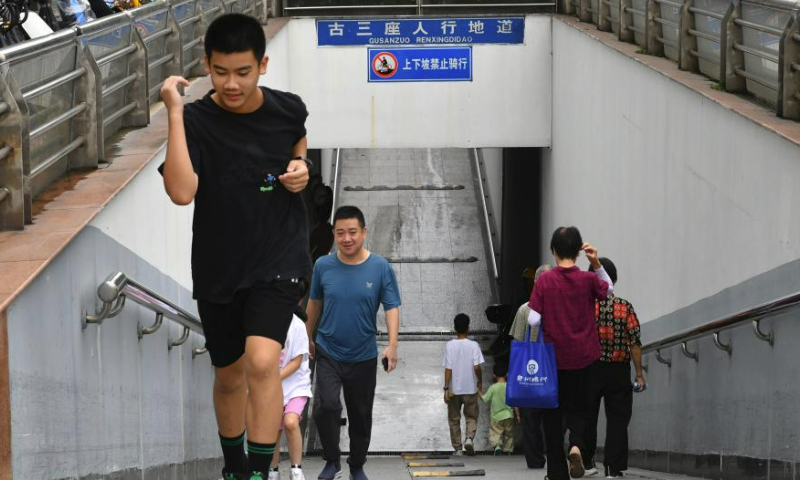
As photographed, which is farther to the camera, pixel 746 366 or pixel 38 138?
pixel 746 366

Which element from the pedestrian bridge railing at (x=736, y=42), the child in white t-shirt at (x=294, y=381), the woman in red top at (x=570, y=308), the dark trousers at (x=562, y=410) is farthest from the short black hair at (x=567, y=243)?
the child in white t-shirt at (x=294, y=381)

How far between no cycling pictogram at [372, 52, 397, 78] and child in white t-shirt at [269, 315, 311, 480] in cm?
1075

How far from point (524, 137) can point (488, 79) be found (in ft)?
3.11

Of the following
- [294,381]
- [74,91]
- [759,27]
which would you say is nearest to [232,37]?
[74,91]

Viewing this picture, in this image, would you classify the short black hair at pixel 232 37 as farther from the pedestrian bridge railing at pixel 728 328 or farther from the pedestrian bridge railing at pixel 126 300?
the pedestrian bridge railing at pixel 728 328

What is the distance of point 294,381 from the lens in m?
7.80

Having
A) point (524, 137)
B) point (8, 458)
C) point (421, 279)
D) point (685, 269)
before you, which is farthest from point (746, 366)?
→ point (421, 279)

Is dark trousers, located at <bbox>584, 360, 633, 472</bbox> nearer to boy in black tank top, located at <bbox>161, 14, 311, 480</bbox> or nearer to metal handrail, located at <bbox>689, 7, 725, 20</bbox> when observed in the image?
metal handrail, located at <bbox>689, 7, 725, 20</bbox>

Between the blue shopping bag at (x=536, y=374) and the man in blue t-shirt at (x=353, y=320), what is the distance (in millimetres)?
737

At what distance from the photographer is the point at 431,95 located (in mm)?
18297

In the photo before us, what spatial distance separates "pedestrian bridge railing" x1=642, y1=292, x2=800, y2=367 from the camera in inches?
241

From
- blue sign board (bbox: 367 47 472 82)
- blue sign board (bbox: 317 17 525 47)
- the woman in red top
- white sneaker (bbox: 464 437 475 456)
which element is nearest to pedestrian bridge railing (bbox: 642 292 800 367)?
the woman in red top

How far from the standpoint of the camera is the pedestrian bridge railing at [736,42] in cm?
732

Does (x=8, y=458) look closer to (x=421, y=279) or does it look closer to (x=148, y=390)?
(x=148, y=390)
